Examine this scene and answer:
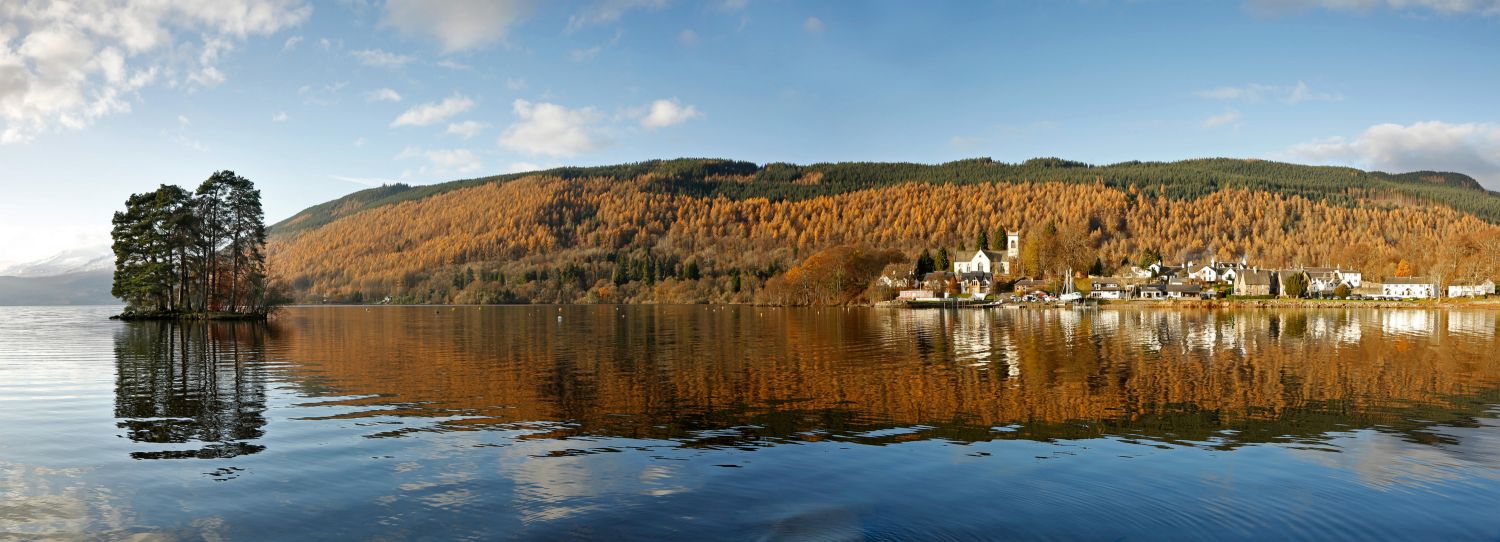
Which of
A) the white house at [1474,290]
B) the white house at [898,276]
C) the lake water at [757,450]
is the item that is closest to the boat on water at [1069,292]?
the white house at [898,276]

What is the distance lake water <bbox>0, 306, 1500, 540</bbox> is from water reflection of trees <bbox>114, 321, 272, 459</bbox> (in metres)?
0.18

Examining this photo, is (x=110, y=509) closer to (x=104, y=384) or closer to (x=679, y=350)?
(x=104, y=384)

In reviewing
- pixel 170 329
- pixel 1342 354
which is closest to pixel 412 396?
pixel 1342 354

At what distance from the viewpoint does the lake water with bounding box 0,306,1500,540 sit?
12.2m

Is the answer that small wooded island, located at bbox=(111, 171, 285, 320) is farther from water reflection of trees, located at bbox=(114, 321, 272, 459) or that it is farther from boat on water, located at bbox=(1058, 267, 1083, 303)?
boat on water, located at bbox=(1058, 267, 1083, 303)

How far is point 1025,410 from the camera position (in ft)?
73.6

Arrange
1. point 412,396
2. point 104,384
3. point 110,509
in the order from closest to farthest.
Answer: point 110,509 → point 412,396 → point 104,384

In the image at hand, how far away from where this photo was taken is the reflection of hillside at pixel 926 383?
20375 mm

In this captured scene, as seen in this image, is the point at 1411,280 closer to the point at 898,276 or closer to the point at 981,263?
the point at 981,263

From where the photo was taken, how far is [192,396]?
26219 mm

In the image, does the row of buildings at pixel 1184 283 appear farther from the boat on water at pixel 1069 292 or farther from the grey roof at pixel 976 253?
the boat on water at pixel 1069 292

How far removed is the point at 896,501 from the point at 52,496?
46.1 ft

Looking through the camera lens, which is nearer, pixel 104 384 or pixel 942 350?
pixel 104 384

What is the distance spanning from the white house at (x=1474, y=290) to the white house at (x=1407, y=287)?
9.95 feet
